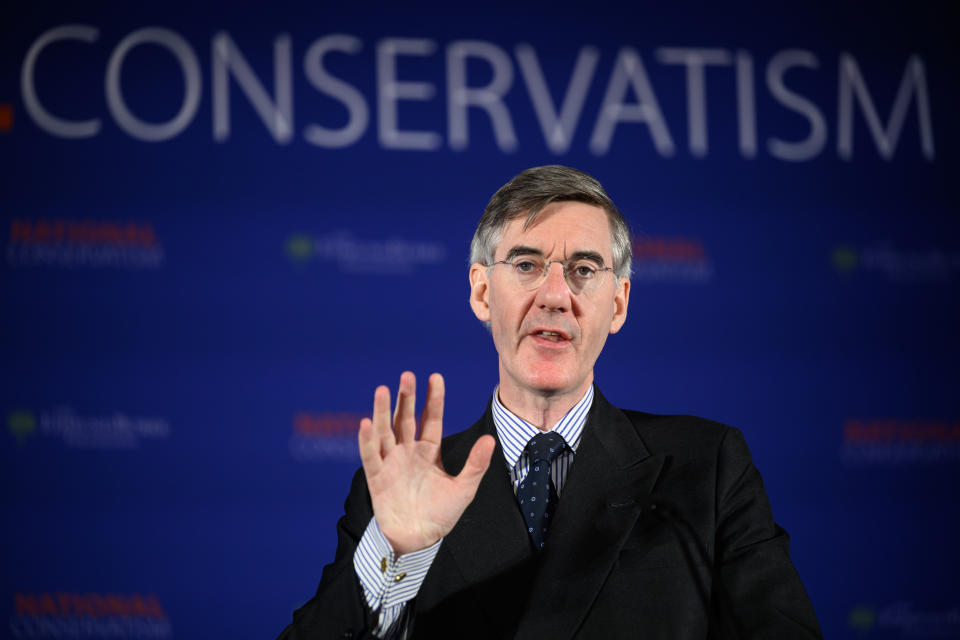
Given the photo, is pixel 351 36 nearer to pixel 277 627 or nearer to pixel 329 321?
pixel 329 321

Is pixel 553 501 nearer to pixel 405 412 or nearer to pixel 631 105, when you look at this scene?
pixel 405 412

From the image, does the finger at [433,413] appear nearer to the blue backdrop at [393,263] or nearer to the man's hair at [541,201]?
the man's hair at [541,201]

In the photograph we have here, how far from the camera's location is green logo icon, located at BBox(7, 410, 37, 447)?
319 cm

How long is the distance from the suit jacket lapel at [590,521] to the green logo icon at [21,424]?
2321 millimetres

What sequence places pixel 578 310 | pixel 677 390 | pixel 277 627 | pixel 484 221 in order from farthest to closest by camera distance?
pixel 677 390
pixel 277 627
pixel 484 221
pixel 578 310

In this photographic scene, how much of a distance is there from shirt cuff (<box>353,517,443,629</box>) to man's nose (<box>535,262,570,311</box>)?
0.49 meters

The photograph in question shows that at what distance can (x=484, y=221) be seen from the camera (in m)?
1.78

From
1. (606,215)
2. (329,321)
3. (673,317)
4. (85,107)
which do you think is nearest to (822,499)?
(673,317)

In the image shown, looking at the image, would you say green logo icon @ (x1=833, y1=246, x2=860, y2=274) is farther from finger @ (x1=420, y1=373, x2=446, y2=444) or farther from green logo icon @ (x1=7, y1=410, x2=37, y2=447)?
green logo icon @ (x1=7, y1=410, x2=37, y2=447)

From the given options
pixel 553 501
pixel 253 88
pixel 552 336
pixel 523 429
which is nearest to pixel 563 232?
pixel 552 336

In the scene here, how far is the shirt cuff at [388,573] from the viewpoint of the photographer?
4.30ft

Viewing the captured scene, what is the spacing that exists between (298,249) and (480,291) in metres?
1.77

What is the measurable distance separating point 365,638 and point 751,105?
9.60ft

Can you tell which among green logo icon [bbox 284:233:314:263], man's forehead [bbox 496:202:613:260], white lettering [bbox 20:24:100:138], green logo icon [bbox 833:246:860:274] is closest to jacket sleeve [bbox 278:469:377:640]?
man's forehead [bbox 496:202:613:260]
